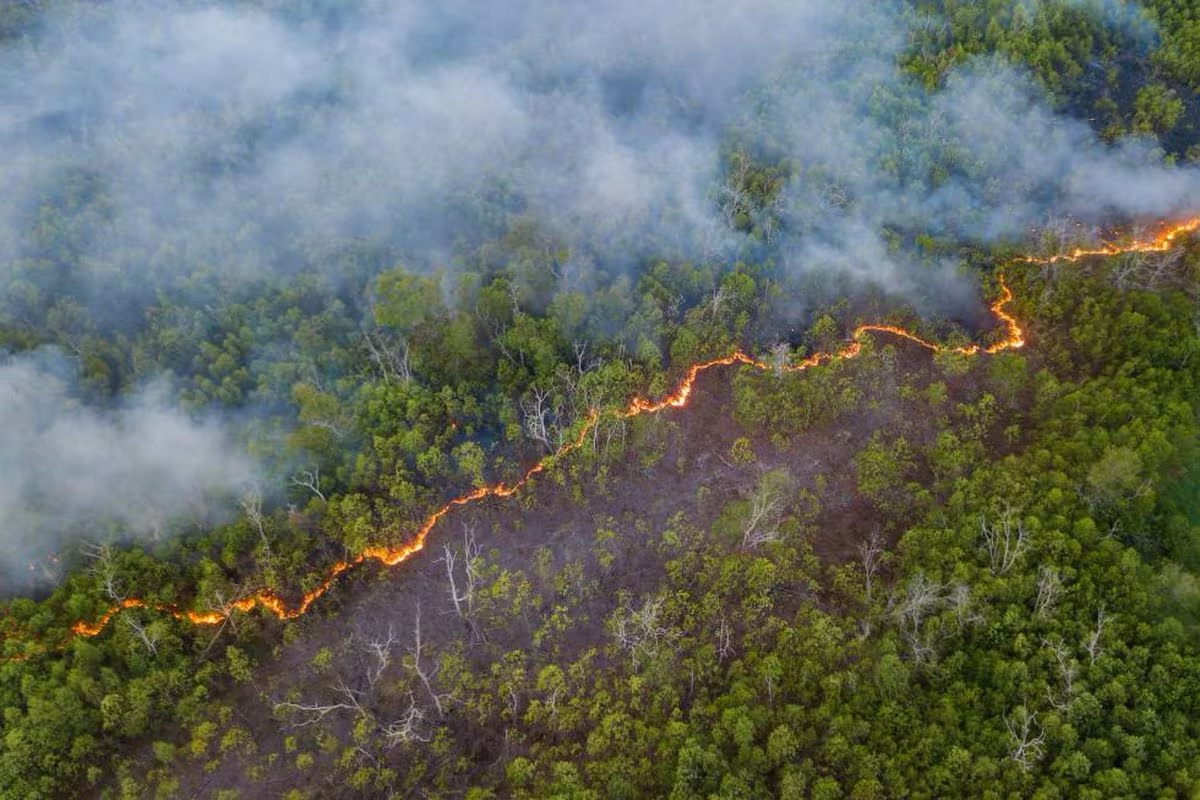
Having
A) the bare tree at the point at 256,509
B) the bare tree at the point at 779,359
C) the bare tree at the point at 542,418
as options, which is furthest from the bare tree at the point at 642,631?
the bare tree at the point at 256,509

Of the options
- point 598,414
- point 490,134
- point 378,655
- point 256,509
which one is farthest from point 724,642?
point 490,134

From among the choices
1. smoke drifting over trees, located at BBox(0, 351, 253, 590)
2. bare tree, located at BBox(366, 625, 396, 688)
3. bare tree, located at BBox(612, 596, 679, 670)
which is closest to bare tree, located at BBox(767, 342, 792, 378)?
bare tree, located at BBox(612, 596, 679, 670)

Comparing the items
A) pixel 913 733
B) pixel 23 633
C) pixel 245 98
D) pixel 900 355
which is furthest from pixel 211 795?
pixel 245 98

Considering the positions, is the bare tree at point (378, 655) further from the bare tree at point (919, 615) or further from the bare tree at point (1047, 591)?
the bare tree at point (1047, 591)

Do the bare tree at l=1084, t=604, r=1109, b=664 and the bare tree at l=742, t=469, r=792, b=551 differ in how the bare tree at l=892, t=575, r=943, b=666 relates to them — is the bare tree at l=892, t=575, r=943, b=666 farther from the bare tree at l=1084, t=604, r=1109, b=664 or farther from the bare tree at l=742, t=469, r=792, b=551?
the bare tree at l=742, t=469, r=792, b=551

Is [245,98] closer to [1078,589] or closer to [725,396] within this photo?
[725,396]
